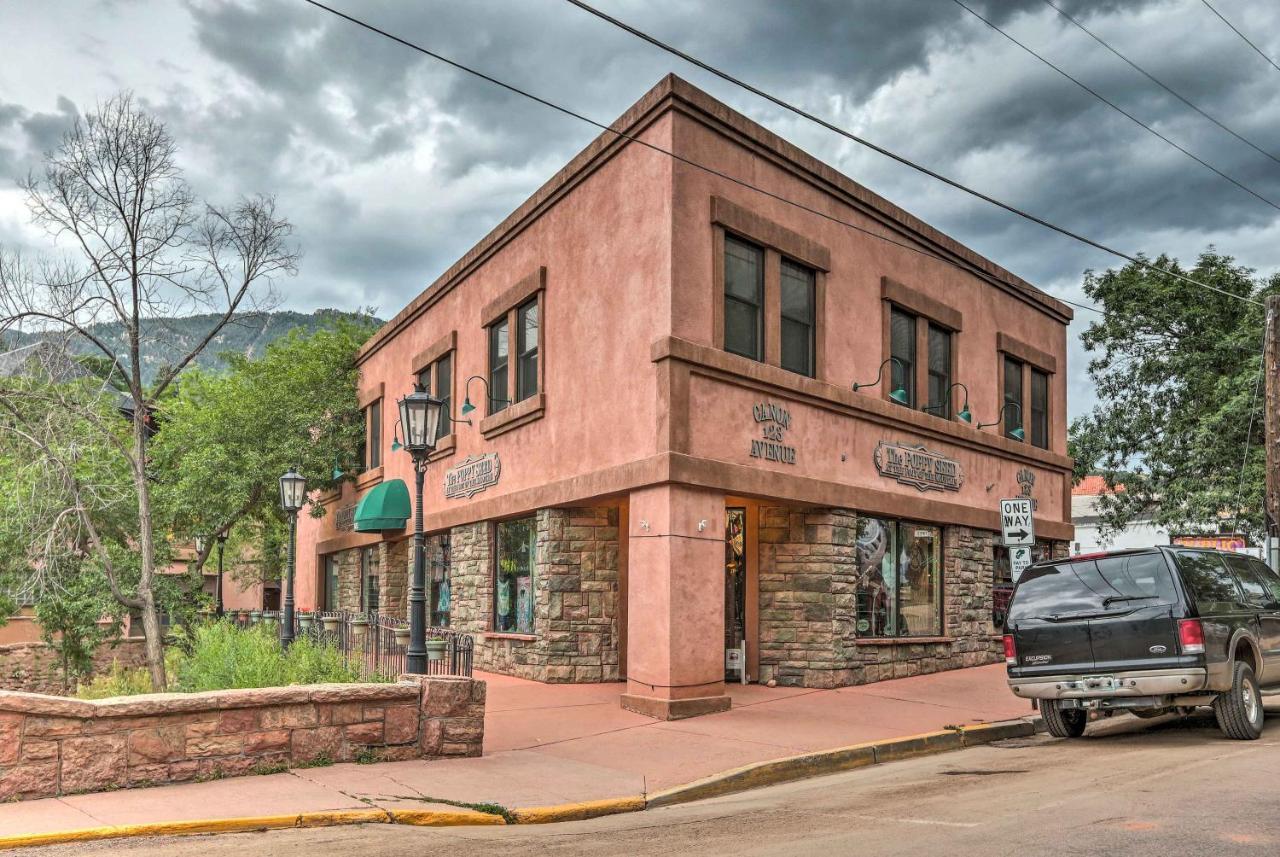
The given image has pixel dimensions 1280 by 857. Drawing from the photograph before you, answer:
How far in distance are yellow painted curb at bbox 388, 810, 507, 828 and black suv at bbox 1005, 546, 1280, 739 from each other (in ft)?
19.9

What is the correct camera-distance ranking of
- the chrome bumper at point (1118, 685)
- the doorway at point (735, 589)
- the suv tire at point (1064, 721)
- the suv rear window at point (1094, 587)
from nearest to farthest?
the chrome bumper at point (1118, 685) < the suv rear window at point (1094, 587) < the suv tire at point (1064, 721) < the doorway at point (735, 589)

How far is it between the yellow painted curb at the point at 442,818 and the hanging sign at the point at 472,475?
424 inches

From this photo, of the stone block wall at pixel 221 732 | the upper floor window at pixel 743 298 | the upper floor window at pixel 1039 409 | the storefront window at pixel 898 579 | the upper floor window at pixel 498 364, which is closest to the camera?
the stone block wall at pixel 221 732

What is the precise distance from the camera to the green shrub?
25156mm

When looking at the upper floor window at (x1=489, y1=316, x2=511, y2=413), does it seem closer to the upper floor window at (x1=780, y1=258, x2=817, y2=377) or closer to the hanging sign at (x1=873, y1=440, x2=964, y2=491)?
the upper floor window at (x1=780, y1=258, x2=817, y2=377)

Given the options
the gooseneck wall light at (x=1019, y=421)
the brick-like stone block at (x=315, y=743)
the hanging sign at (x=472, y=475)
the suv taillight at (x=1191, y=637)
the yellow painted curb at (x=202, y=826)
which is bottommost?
the yellow painted curb at (x=202, y=826)

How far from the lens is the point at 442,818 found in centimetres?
843

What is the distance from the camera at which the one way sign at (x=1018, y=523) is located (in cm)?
1497

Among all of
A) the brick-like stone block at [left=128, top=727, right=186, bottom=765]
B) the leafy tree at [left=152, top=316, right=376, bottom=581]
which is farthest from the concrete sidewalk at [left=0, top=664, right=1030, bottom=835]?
the leafy tree at [left=152, top=316, right=376, bottom=581]

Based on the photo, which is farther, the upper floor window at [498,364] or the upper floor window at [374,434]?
the upper floor window at [374,434]

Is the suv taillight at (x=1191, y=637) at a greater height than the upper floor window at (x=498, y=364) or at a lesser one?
lesser

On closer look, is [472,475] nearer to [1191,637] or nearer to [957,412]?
[957,412]

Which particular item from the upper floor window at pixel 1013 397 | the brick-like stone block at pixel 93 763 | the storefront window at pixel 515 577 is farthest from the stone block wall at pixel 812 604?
the brick-like stone block at pixel 93 763

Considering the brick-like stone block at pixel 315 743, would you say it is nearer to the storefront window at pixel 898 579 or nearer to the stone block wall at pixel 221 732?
the stone block wall at pixel 221 732
